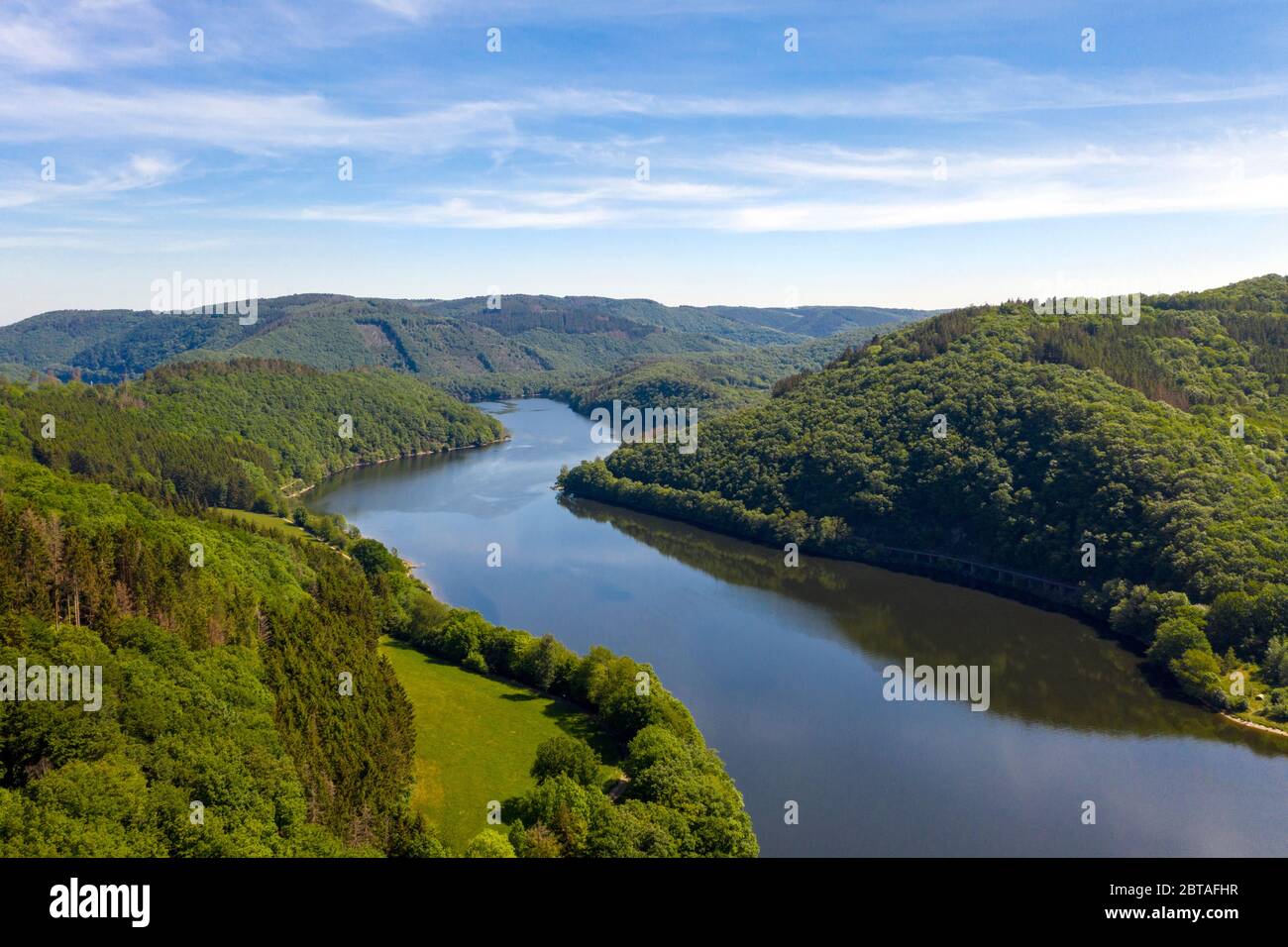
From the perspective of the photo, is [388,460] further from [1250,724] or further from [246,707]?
[1250,724]

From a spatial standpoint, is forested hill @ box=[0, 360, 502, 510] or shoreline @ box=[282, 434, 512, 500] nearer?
forested hill @ box=[0, 360, 502, 510]

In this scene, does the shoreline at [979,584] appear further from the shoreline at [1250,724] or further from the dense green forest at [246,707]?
the dense green forest at [246,707]

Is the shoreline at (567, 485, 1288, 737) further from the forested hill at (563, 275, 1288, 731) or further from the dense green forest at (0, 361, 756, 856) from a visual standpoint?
the dense green forest at (0, 361, 756, 856)

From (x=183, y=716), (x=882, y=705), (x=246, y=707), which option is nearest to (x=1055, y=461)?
(x=882, y=705)

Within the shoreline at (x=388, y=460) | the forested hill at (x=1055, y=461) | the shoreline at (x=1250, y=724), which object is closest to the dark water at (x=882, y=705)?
the shoreline at (x=1250, y=724)

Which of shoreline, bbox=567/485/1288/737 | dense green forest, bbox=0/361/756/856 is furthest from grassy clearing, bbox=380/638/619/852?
shoreline, bbox=567/485/1288/737

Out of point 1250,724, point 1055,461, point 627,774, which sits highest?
point 1055,461
